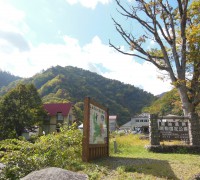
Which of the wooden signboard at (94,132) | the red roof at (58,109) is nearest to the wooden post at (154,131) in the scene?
the wooden signboard at (94,132)

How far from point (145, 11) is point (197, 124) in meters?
9.73

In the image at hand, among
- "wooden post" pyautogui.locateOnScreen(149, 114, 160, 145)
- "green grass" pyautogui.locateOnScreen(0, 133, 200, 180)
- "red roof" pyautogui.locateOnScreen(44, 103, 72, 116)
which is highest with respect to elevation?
"red roof" pyautogui.locateOnScreen(44, 103, 72, 116)

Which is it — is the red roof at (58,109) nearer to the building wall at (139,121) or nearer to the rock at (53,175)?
the building wall at (139,121)

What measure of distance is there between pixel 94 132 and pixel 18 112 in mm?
30325

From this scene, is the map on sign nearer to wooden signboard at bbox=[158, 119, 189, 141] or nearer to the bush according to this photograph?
the bush

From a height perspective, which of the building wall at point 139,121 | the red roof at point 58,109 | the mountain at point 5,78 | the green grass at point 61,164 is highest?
the mountain at point 5,78

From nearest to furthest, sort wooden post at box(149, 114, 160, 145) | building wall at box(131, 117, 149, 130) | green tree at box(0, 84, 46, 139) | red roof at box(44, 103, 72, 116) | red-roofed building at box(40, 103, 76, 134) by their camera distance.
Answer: wooden post at box(149, 114, 160, 145) → green tree at box(0, 84, 46, 139) → red-roofed building at box(40, 103, 76, 134) → red roof at box(44, 103, 72, 116) → building wall at box(131, 117, 149, 130)

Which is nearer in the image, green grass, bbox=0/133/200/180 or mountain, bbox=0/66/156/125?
green grass, bbox=0/133/200/180

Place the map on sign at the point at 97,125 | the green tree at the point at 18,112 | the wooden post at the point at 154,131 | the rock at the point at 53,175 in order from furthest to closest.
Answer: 1. the green tree at the point at 18,112
2. the wooden post at the point at 154,131
3. the map on sign at the point at 97,125
4. the rock at the point at 53,175

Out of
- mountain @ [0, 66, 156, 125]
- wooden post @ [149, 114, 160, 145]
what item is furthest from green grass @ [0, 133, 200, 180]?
mountain @ [0, 66, 156, 125]

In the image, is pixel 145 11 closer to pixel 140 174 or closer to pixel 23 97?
pixel 140 174

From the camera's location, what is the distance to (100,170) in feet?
23.9

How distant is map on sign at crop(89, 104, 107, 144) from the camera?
9989 millimetres

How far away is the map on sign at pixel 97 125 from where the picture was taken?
9989 mm
